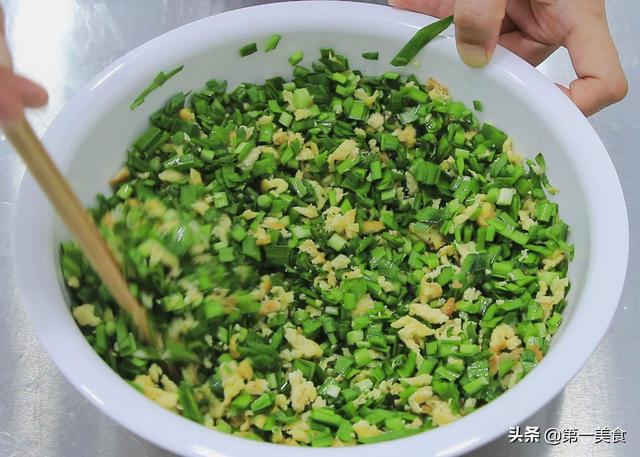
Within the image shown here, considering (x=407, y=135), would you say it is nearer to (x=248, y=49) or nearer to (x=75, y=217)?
(x=248, y=49)

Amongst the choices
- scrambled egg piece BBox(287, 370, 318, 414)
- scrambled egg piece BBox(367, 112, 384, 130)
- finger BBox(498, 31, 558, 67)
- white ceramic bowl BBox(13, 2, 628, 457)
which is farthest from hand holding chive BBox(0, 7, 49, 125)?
finger BBox(498, 31, 558, 67)

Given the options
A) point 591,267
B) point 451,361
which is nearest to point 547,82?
point 591,267

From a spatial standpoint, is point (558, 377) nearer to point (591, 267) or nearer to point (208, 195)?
point (591, 267)

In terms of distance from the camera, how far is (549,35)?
3.82 feet

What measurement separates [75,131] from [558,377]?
658mm

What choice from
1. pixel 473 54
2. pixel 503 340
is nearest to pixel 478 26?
pixel 473 54

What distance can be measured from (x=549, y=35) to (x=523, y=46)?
53 millimetres

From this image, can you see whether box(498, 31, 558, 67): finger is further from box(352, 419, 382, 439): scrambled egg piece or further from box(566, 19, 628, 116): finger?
box(352, 419, 382, 439): scrambled egg piece

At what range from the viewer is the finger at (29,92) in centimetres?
65

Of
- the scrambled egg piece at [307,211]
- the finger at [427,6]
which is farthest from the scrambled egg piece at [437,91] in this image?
the scrambled egg piece at [307,211]

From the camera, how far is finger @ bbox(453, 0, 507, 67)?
100cm

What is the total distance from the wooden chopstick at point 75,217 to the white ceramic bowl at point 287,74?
70mm

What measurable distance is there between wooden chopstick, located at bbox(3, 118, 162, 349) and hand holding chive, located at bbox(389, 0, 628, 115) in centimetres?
54

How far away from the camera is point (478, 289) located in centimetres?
100
